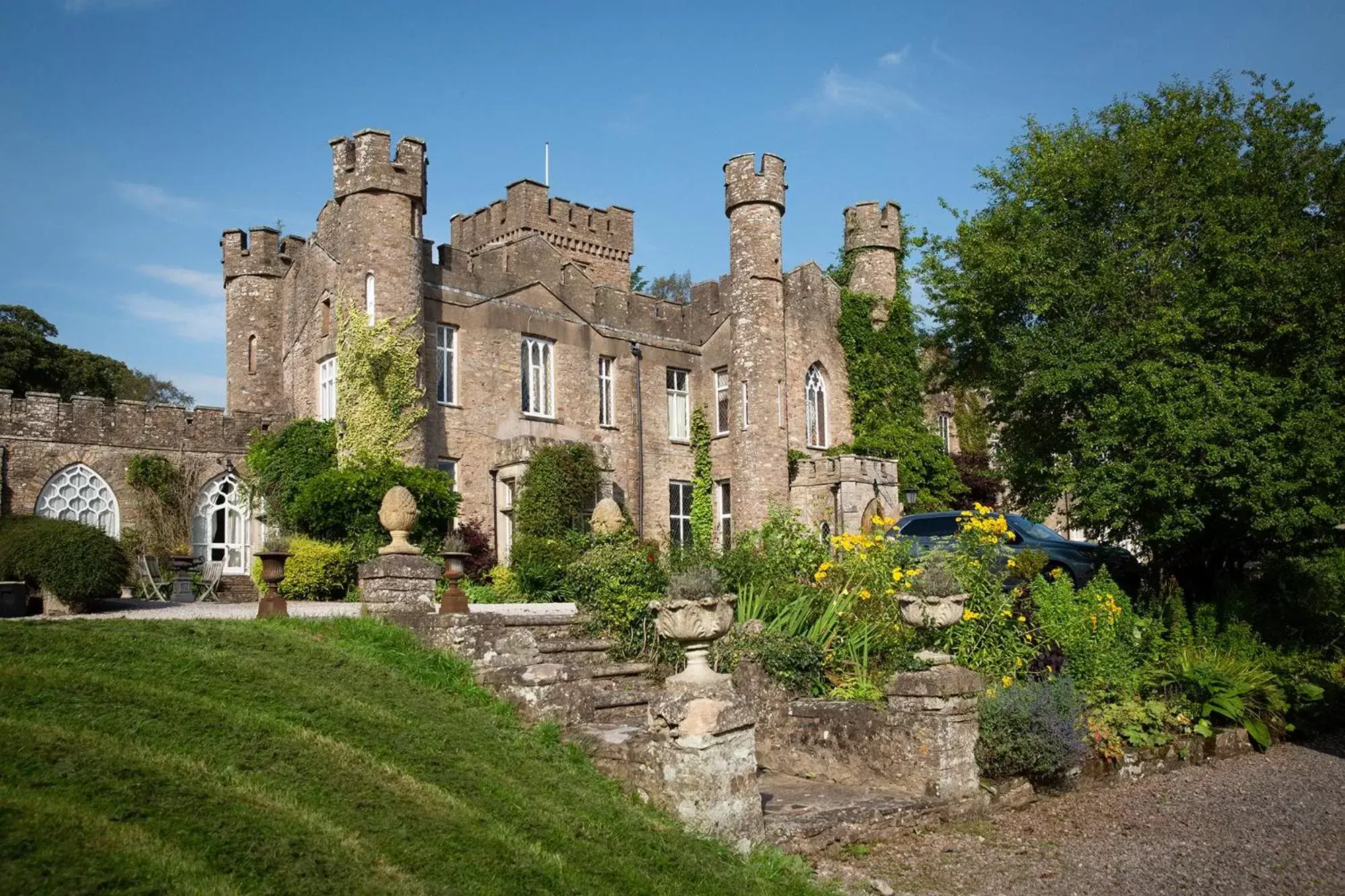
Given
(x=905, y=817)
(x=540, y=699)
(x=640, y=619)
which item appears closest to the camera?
(x=905, y=817)

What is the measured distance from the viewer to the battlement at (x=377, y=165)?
21.9 metres

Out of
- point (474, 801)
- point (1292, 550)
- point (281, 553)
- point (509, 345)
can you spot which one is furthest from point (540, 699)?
point (509, 345)

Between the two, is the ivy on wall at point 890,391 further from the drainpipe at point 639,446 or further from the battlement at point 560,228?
the battlement at point 560,228

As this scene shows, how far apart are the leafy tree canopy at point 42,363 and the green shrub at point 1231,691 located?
27.8 metres

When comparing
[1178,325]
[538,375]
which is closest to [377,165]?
[538,375]

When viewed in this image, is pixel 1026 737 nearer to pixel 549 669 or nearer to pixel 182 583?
pixel 549 669

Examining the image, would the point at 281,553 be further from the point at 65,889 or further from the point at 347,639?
the point at 65,889

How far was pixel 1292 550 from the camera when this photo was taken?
15.5 metres

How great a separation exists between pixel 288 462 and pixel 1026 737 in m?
16.5

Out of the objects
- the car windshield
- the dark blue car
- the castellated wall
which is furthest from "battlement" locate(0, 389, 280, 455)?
the car windshield

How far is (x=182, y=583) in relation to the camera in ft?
61.8

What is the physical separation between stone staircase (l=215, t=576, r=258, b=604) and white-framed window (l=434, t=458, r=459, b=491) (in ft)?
14.2

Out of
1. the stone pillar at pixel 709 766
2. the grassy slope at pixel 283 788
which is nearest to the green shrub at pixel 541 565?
the grassy slope at pixel 283 788

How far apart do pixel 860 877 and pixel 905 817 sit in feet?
4.32
